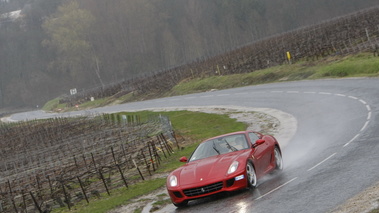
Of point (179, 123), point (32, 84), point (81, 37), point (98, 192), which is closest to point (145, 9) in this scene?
point (81, 37)

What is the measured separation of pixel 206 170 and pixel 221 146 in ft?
5.08

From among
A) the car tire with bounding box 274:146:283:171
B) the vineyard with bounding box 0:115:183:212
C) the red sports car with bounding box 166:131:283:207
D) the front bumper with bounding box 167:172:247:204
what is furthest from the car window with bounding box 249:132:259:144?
the vineyard with bounding box 0:115:183:212

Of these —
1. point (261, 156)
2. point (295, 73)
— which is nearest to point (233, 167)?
point (261, 156)

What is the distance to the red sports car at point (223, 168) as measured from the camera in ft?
41.3

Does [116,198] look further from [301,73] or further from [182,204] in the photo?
[301,73]

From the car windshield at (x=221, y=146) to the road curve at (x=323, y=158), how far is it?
1.06 m

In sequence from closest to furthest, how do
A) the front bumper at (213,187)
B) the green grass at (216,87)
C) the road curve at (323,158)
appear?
the road curve at (323,158) < the front bumper at (213,187) < the green grass at (216,87)

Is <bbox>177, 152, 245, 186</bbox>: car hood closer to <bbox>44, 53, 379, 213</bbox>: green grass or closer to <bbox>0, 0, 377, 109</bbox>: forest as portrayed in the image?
<bbox>44, 53, 379, 213</bbox>: green grass

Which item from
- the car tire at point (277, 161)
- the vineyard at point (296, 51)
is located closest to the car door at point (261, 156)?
the car tire at point (277, 161)

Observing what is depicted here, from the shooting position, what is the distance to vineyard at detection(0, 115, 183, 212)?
2047cm

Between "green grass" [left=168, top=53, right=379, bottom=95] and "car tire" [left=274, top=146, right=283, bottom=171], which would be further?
"green grass" [left=168, top=53, right=379, bottom=95]

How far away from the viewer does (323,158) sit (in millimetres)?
15812

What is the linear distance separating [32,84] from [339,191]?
16490cm

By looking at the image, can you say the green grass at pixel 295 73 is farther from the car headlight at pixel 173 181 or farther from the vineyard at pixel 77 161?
the car headlight at pixel 173 181
